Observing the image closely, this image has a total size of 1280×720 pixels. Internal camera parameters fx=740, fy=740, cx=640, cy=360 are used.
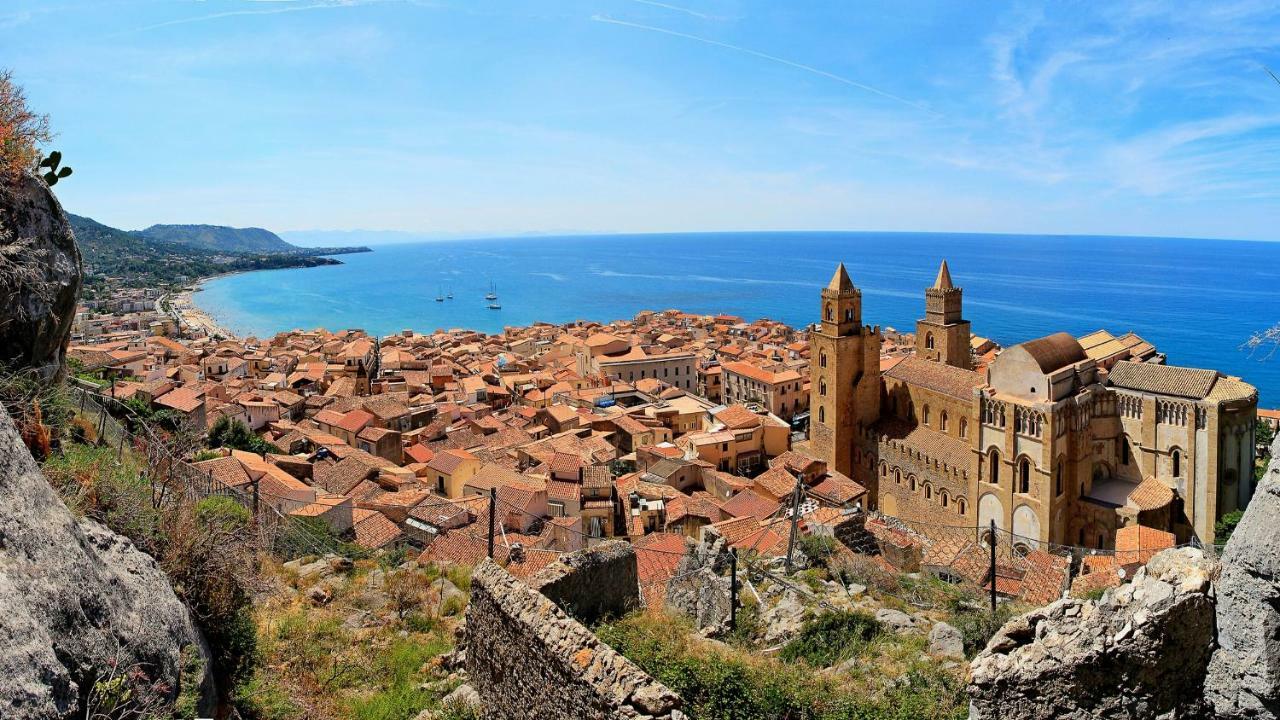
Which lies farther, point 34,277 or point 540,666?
point 34,277

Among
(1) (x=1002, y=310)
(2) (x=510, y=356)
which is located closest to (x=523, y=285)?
(1) (x=1002, y=310)

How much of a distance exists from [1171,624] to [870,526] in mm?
16200

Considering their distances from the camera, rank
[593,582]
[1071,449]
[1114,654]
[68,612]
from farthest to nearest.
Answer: [1071,449]
[593,582]
[68,612]
[1114,654]

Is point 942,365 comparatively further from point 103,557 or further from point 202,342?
point 202,342

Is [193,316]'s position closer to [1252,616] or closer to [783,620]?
[783,620]

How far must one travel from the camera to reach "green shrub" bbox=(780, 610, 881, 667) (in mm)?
9375

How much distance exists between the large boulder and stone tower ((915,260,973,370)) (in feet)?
98.0

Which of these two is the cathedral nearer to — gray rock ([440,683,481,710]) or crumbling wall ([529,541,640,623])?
crumbling wall ([529,541,640,623])

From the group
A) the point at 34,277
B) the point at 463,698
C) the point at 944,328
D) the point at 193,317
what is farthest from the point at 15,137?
the point at 193,317

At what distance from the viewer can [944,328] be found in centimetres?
3256

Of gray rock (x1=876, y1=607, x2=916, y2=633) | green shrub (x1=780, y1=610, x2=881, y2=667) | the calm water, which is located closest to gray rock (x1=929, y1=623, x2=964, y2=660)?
gray rock (x1=876, y1=607, x2=916, y2=633)

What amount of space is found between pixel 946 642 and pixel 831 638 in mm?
1428

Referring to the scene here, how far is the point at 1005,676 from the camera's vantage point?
450 centimetres

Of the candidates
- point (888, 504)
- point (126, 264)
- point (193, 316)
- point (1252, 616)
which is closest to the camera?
point (1252, 616)
